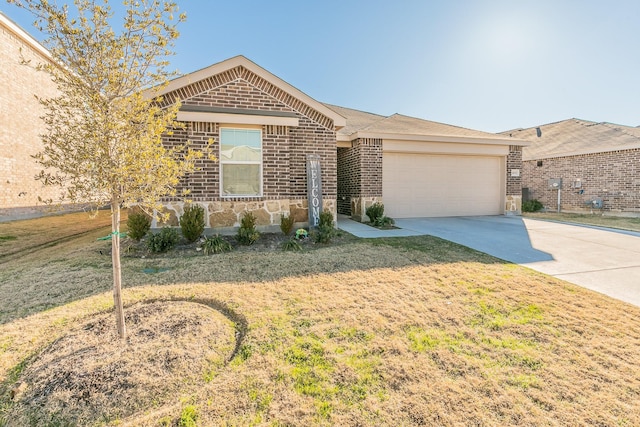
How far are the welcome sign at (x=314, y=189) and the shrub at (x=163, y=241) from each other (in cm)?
332

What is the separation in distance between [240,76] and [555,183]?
598 inches

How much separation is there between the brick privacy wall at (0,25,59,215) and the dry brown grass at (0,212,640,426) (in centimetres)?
1008

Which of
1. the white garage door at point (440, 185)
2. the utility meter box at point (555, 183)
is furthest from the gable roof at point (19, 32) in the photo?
the utility meter box at point (555, 183)

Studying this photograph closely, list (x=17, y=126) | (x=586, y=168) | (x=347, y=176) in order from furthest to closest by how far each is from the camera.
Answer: (x=586, y=168), (x=17, y=126), (x=347, y=176)

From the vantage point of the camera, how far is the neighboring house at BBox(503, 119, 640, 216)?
1254cm

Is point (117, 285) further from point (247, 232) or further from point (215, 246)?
point (247, 232)

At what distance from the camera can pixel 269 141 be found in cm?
770

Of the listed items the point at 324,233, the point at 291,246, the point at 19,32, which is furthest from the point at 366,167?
the point at 19,32

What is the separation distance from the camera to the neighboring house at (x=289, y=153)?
7.25 m

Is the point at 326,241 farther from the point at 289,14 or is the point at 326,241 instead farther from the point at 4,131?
the point at 4,131

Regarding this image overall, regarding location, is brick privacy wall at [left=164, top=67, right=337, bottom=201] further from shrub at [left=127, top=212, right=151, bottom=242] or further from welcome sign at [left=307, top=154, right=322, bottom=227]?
shrub at [left=127, top=212, right=151, bottom=242]

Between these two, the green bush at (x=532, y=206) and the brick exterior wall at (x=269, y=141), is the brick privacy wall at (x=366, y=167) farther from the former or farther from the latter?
the green bush at (x=532, y=206)

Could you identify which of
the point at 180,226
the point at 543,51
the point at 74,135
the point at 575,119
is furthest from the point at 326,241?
the point at 575,119

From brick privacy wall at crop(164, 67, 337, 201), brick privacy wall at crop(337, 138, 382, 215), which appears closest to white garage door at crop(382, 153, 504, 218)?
brick privacy wall at crop(337, 138, 382, 215)
